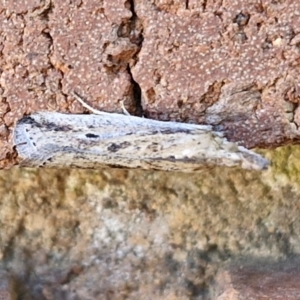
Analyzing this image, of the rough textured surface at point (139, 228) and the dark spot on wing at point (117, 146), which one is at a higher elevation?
the dark spot on wing at point (117, 146)

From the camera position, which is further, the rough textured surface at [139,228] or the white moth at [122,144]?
the rough textured surface at [139,228]

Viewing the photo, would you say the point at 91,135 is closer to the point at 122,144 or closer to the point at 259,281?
the point at 122,144

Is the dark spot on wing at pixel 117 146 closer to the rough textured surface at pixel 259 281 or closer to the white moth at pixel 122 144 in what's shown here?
the white moth at pixel 122 144

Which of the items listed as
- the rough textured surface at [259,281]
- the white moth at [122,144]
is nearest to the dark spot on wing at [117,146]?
the white moth at [122,144]

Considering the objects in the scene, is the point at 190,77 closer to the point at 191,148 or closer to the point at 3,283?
the point at 191,148

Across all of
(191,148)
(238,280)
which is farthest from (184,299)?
(191,148)

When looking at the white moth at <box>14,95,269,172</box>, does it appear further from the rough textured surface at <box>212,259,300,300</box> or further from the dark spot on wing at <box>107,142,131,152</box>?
the rough textured surface at <box>212,259,300,300</box>
